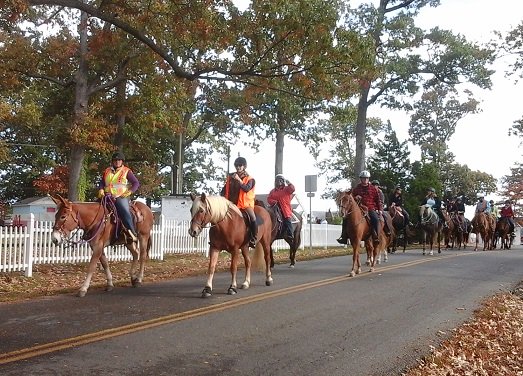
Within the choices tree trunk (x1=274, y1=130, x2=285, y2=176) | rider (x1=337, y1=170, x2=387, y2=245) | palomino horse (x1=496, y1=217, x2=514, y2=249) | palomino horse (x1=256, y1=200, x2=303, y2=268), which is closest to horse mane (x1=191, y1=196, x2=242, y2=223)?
palomino horse (x1=256, y1=200, x2=303, y2=268)

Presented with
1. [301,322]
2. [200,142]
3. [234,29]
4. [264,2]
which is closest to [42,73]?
[234,29]

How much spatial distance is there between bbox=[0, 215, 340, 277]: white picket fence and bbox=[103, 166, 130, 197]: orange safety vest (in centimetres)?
125

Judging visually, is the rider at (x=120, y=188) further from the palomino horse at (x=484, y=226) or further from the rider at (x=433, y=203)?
the palomino horse at (x=484, y=226)

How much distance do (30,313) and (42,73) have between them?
1885 centimetres

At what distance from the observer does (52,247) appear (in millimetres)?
15273

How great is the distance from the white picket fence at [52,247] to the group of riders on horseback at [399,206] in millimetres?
6401

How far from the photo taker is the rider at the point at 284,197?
1524 centimetres

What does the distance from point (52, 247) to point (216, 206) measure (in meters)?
7.24

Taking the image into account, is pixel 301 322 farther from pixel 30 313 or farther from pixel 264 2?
pixel 264 2

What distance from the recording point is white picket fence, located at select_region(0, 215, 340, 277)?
13.7m

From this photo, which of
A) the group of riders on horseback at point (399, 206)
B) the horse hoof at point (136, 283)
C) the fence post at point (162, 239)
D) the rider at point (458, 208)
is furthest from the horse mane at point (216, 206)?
the rider at point (458, 208)

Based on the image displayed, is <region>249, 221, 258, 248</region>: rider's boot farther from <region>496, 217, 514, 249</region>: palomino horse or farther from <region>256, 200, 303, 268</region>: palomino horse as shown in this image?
<region>496, 217, 514, 249</region>: palomino horse

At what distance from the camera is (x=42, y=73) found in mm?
24594

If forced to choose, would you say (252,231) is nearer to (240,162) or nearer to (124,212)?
(240,162)
